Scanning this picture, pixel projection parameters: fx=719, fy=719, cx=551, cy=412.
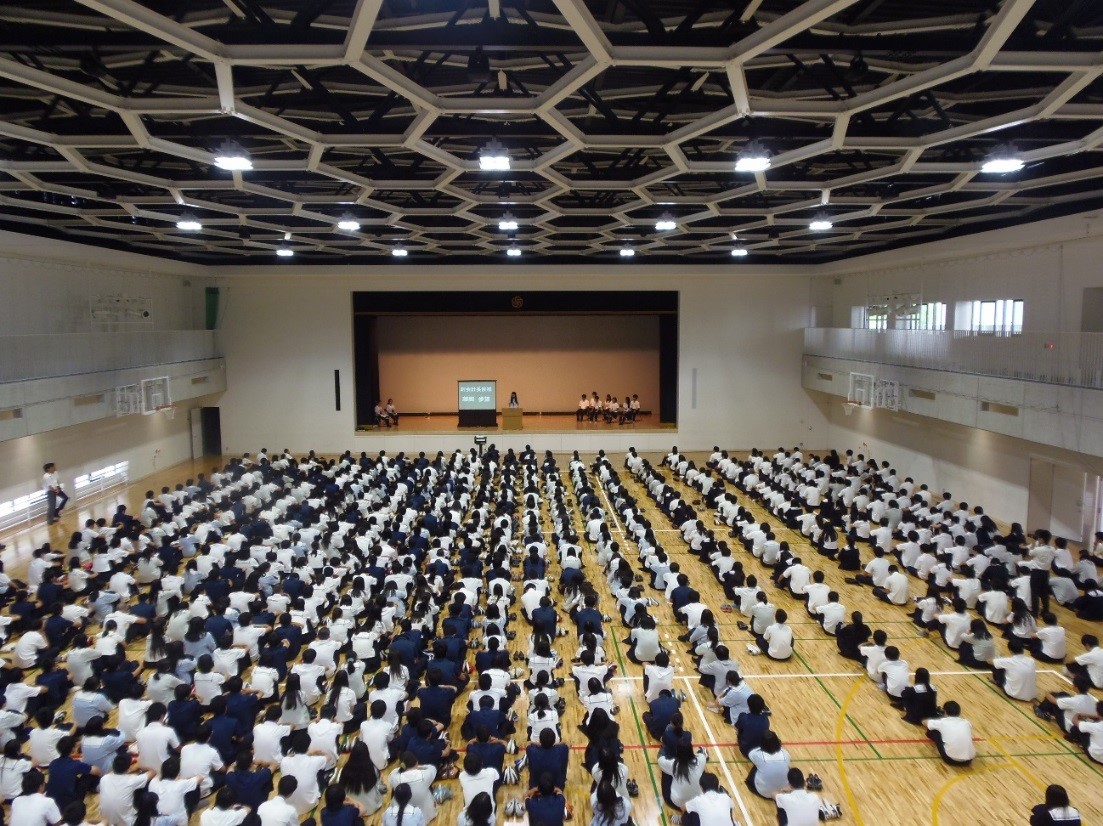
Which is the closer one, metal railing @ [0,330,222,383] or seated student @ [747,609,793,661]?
seated student @ [747,609,793,661]

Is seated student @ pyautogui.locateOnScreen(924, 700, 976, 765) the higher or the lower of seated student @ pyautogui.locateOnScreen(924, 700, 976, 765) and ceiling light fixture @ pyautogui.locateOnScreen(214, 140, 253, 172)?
the lower

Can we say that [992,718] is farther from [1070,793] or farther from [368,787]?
[368,787]

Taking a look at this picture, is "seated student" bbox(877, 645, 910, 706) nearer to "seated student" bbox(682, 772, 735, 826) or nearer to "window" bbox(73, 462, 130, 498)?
"seated student" bbox(682, 772, 735, 826)

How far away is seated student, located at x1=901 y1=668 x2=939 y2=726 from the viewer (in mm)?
8742

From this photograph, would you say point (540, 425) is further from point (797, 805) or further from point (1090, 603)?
point (797, 805)

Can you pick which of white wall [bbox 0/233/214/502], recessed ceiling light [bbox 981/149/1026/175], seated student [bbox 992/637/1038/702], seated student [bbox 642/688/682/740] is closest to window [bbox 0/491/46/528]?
white wall [bbox 0/233/214/502]

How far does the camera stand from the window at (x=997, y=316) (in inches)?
672

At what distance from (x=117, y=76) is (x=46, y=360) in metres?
10.3

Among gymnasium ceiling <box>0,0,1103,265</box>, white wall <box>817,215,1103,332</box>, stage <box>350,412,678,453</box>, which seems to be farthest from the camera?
stage <box>350,412,678,453</box>

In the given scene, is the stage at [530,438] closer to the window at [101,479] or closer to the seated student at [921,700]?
the window at [101,479]

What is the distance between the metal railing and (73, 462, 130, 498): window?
3257 millimetres

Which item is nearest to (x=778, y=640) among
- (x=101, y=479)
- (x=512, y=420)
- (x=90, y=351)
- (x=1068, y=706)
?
(x=1068, y=706)

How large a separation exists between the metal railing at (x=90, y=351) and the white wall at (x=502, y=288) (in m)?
2.41

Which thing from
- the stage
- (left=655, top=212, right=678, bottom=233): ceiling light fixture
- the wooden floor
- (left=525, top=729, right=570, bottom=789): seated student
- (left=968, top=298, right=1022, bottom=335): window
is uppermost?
(left=655, top=212, right=678, bottom=233): ceiling light fixture
